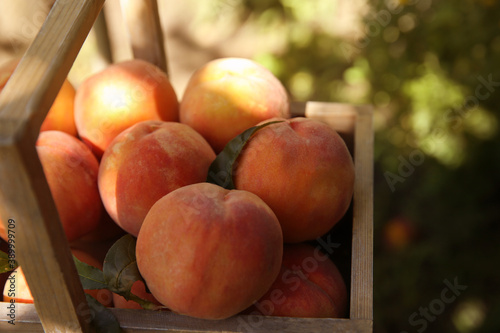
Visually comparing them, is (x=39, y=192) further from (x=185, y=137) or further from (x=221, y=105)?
(x=221, y=105)

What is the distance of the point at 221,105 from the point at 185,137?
4.6 inches

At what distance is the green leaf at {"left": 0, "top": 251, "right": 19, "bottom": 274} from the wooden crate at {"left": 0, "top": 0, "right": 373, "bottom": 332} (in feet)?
0.30

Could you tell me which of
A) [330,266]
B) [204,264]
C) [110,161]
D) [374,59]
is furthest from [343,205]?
[374,59]

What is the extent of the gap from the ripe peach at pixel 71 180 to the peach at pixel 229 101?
0.68 ft

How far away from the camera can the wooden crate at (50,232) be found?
1.65 ft

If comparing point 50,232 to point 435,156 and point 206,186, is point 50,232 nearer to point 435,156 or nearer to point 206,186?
point 206,186

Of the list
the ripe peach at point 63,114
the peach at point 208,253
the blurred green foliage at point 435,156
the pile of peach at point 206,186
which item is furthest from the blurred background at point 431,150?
the peach at point 208,253

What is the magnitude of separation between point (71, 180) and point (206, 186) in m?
0.29

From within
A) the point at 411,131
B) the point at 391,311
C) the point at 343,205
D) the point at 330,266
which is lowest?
the point at 391,311

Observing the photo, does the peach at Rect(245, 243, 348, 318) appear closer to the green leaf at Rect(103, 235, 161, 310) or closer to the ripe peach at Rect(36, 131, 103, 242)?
the green leaf at Rect(103, 235, 161, 310)

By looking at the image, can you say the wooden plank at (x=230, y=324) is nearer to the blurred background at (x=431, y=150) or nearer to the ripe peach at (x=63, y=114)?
the ripe peach at (x=63, y=114)

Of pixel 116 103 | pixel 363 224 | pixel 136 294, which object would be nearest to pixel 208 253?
pixel 136 294

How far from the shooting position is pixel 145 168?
0.77 meters

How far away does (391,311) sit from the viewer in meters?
1.66
